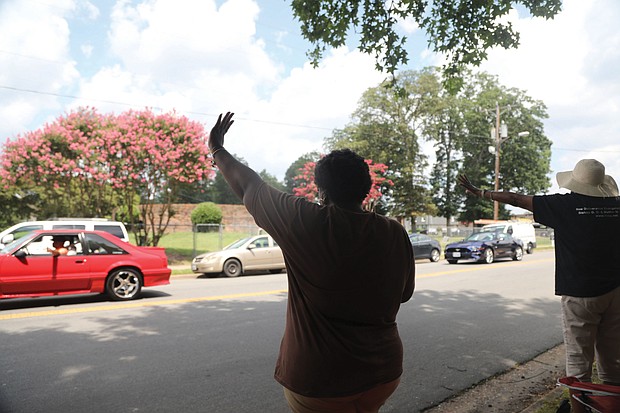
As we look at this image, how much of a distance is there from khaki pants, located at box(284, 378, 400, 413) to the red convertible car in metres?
8.62

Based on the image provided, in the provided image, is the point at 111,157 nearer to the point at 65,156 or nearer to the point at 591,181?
the point at 65,156

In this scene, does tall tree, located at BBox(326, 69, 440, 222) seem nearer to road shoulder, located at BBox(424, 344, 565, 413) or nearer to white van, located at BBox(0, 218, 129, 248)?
white van, located at BBox(0, 218, 129, 248)

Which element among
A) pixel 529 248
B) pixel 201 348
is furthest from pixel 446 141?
pixel 201 348

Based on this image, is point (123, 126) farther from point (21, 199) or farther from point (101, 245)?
point (101, 245)

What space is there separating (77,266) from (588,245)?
904 centimetres

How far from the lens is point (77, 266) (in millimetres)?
9375

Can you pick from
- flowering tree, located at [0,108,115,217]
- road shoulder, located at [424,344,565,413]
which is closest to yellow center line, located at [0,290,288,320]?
road shoulder, located at [424,344,565,413]

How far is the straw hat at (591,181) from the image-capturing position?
3.43 metres

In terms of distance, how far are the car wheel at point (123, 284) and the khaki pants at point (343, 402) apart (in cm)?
→ 879

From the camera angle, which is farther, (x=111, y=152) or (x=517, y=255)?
(x=517, y=255)

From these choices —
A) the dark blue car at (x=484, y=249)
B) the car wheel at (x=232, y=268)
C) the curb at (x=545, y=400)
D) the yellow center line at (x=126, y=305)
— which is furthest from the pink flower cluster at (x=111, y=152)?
the curb at (x=545, y=400)

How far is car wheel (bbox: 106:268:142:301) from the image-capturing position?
32.0ft

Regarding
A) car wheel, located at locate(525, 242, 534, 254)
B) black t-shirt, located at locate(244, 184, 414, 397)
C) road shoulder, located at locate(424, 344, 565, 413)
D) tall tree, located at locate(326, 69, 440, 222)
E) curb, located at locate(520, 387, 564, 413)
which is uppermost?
tall tree, located at locate(326, 69, 440, 222)

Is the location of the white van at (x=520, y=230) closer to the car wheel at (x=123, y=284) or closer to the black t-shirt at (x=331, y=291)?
the car wheel at (x=123, y=284)
